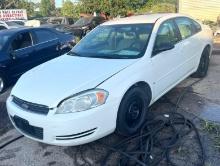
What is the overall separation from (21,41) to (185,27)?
400 centimetres

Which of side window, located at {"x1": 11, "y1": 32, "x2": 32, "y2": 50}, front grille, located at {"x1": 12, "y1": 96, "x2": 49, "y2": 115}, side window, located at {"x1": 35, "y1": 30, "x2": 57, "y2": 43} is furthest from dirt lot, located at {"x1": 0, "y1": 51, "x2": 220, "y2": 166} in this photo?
side window, located at {"x1": 35, "y1": 30, "x2": 57, "y2": 43}

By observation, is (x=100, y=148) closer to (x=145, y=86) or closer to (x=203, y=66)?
(x=145, y=86)

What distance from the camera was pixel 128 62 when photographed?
436cm

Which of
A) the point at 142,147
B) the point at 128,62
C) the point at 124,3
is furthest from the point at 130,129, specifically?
the point at 124,3

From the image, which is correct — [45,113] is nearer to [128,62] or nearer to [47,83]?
[47,83]

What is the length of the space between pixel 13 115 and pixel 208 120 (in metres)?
2.80

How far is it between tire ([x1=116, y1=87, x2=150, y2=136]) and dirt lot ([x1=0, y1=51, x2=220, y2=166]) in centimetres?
28

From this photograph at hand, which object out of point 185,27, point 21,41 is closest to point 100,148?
point 185,27

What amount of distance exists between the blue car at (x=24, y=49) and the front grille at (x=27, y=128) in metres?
3.27

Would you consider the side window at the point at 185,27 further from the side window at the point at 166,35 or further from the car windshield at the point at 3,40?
the car windshield at the point at 3,40

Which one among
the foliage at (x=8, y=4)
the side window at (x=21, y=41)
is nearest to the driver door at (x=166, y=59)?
the side window at (x=21, y=41)

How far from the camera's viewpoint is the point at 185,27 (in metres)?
5.94

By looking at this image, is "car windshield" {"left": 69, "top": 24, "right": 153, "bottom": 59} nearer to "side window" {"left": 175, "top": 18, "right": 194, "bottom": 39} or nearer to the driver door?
the driver door

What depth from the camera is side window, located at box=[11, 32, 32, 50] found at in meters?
7.55
